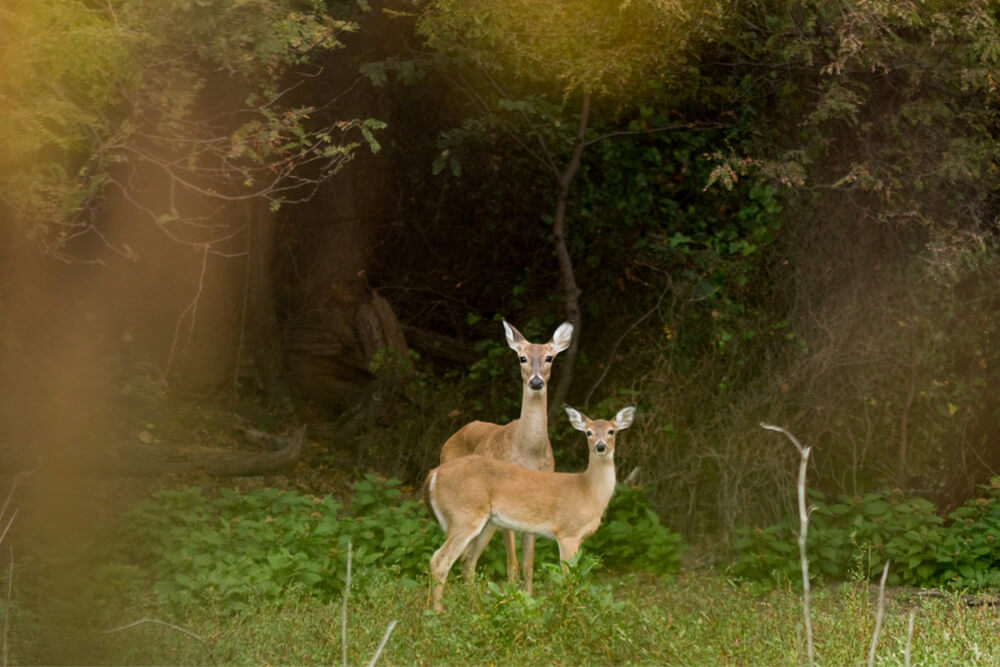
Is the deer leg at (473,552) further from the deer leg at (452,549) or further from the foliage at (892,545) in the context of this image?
the foliage at (892,545)

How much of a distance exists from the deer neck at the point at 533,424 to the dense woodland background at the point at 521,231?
7.70 feet

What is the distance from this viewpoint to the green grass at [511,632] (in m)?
6.05

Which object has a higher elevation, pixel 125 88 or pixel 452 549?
pixel 125 88

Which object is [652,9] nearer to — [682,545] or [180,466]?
[682,545]

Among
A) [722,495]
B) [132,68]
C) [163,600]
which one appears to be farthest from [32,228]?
[722,495]

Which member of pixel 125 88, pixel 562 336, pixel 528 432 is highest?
pixel 125 88

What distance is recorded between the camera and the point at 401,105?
12914 mm

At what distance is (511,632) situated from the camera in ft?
20.4

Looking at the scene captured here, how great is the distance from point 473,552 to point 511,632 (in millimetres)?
1707

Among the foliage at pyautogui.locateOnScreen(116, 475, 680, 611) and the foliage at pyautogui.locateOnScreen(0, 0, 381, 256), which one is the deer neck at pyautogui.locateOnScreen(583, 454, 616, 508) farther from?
the foliage at pyautogui.locateOnScreen(0, 0, 381, 256)

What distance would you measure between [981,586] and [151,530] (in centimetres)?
546

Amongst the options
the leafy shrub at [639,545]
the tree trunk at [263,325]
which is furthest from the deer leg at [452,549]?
the tree trunk at [263,325]

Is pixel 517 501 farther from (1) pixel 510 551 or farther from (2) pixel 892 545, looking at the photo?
(2) pixel 892 545

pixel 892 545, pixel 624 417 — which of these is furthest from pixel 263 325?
pixel 892 545
